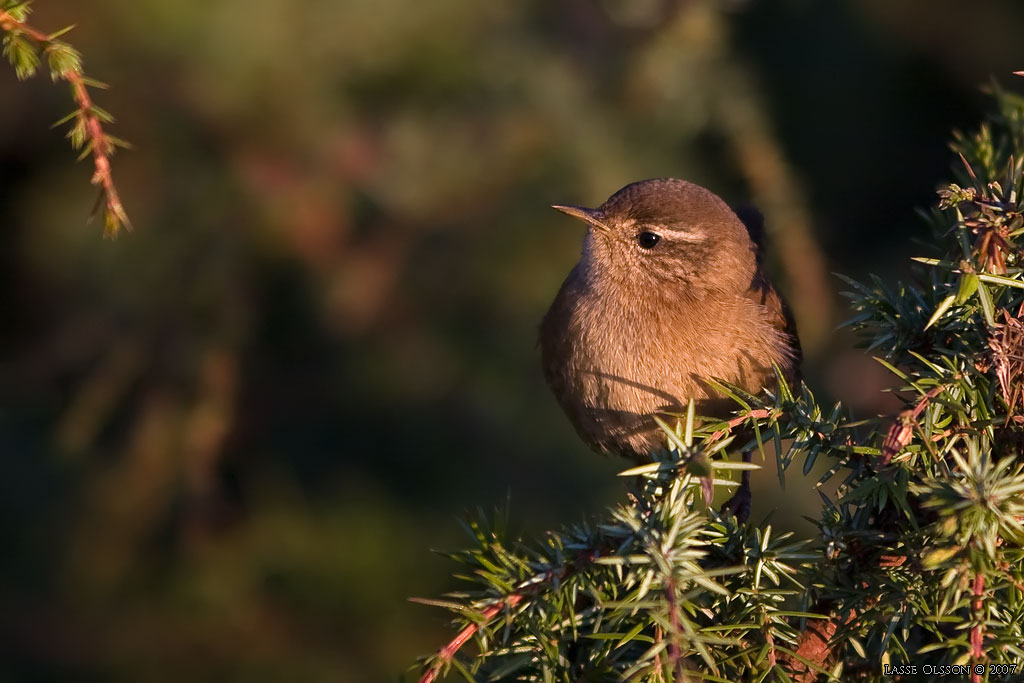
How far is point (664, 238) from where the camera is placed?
A: 355 cm

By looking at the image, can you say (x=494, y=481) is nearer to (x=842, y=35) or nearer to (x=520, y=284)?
(x=520, y=284)

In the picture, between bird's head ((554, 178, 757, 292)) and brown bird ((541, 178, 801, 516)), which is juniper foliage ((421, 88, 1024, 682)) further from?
bird's head ((554, 178, 757, 292))

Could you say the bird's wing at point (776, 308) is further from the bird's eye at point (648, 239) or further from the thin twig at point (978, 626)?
the thin twig at point (978, 626)

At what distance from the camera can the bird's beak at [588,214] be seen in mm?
3502

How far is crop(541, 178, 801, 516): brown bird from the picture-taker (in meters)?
3.21

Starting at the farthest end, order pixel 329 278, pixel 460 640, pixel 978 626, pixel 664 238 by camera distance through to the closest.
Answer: pixel 329 278 < pixel 664 238 < pixel 460 640 < pixel 978 626

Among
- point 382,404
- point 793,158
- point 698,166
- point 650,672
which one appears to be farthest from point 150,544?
point 793,158

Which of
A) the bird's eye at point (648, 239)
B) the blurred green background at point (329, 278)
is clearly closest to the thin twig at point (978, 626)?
the bird's eye at point (648, 239)

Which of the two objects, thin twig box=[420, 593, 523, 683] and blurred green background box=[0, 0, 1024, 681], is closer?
thin twig box=[420, 593, 523, 683]

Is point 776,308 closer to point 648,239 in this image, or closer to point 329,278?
point 648,239

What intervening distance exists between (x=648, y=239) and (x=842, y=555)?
1790mm

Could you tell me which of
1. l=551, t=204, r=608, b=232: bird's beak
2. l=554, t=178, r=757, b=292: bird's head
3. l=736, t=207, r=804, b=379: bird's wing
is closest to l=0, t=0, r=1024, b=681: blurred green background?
l=736, t=207, r=804, b=379: bird's wing

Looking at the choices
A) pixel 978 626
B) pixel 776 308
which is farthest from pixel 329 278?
pixel 978 626

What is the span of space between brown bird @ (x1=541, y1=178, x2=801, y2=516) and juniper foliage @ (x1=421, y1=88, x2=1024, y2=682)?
3.55ft
